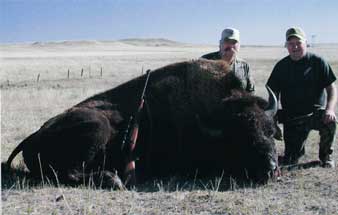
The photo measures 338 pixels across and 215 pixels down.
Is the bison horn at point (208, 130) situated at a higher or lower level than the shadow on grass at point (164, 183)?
higher

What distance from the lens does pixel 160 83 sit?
762 centimetres

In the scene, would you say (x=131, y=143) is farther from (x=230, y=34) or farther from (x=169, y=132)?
(x=230, y=34)

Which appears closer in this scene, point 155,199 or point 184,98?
point 155,199

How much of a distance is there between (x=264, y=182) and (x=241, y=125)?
2.93 ft

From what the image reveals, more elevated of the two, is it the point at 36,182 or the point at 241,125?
the point at 241,125

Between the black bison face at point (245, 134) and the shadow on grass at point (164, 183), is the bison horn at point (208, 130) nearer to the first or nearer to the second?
the black bison face at point (245, 134)

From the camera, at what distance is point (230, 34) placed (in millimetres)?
8352

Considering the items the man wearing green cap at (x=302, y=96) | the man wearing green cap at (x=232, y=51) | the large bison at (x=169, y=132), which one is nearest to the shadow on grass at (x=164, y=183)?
the large bison at (x=169, y=132)

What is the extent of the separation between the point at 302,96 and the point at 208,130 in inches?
91.8

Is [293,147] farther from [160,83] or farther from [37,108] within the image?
[37,108]

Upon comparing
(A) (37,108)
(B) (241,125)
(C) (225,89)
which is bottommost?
(A) (37,108)

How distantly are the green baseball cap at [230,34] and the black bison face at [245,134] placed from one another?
1.49 meters

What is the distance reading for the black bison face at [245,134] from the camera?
6.56 meters

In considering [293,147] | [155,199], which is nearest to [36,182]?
[155,199]
